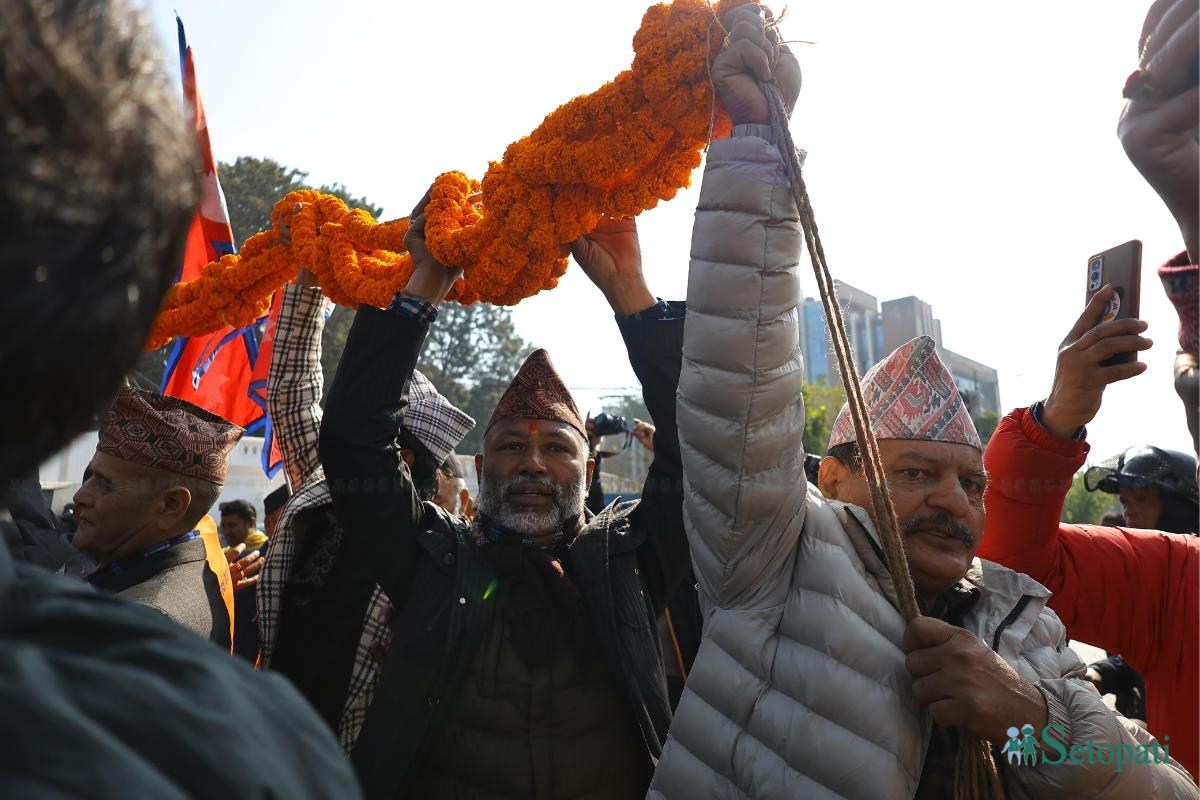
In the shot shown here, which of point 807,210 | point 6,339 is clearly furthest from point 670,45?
point 6,339

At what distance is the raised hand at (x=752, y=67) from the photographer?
1.87 meters

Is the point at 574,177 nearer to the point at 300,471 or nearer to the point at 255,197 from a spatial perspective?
the point at 300,471

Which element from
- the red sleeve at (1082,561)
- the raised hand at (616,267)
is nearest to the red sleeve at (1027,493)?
the red sleeve at (1082,561)

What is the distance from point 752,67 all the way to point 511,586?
1602mm

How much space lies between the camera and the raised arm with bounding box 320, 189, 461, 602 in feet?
7.98

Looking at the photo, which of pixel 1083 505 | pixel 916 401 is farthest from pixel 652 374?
pixel 1083 505

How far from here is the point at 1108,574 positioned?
2.62m

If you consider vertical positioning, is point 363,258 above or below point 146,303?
above

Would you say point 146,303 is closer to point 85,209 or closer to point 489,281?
point 85,209

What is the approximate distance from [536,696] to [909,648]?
3.44ft

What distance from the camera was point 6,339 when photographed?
610 millimetres

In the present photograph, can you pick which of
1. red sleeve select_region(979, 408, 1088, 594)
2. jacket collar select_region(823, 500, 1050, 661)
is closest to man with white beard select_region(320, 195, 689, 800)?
jacket collar select_region(823, 500, 1050, 661)

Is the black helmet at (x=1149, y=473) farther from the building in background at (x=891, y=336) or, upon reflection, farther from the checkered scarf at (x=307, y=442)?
the building in background at (x=891, y=336)

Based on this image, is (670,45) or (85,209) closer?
(85,209)
